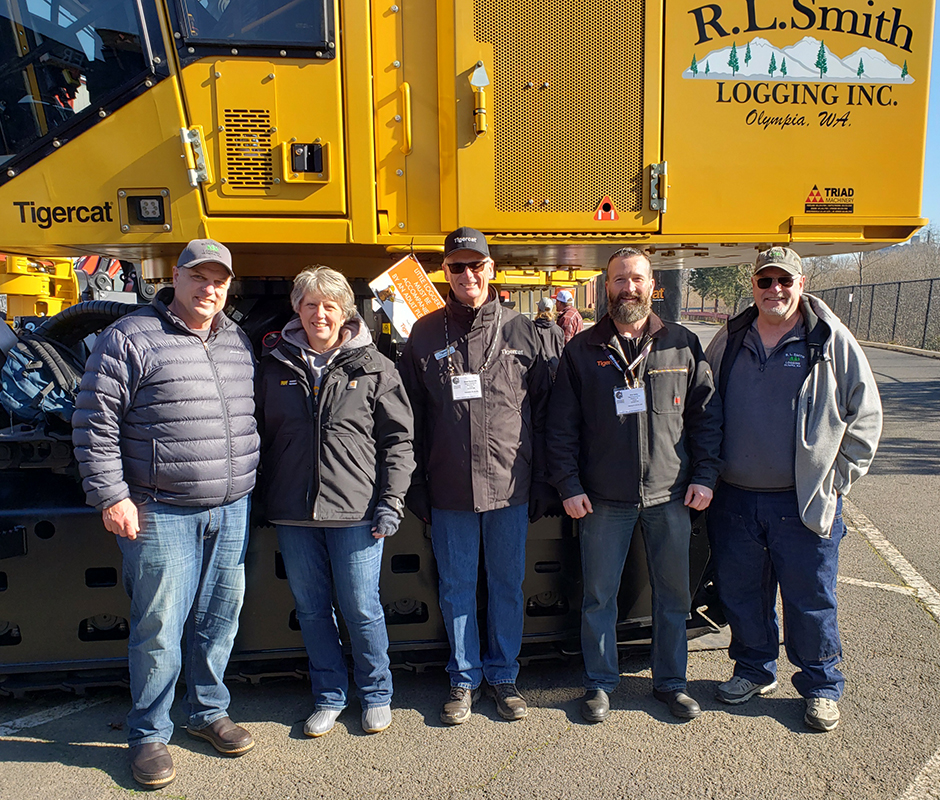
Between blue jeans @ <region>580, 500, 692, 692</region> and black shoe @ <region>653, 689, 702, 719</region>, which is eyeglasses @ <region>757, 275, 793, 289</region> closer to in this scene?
blue jeans @ <region>580, 500, 692, 692</region>

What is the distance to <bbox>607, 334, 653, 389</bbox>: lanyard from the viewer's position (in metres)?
3.04

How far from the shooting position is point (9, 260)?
7676 mm

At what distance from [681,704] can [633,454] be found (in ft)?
3.81

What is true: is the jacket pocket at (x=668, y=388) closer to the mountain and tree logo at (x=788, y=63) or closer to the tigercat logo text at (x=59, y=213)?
the mountain and tree logo at (x=788, y=63)

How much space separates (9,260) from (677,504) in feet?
25.7

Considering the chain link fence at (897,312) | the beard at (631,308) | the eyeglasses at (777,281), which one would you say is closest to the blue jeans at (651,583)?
the beard at (631,308)

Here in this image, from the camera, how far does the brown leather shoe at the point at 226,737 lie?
2902mm

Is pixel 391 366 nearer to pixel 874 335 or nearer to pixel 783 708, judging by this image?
pixel 783 708

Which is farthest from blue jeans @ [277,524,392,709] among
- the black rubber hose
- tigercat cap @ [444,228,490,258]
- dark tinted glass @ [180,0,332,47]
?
dark tinted glass @ [180,0,332,47]

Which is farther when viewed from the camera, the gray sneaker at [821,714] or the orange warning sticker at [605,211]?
the orange warning sticker at [605,211]

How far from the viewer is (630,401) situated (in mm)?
3014

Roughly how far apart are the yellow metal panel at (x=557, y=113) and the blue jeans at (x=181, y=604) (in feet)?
5.80

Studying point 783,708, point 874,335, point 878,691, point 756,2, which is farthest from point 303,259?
point 874,335

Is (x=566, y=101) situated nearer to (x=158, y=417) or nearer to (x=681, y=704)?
(x=158, y=417)
